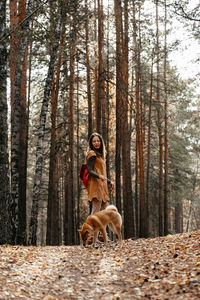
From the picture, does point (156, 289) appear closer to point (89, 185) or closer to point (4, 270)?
point (4, 270)

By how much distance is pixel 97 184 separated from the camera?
9000 mm

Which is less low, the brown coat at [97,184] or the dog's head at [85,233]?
the brown coat at [97,184]

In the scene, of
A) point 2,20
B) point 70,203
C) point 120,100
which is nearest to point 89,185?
point 2,20

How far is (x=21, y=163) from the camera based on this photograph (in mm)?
13828

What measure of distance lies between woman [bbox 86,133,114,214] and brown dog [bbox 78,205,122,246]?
2.34 ft

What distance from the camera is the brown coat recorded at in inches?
353

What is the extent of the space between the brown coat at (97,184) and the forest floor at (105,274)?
1.84m

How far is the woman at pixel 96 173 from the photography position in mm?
8859

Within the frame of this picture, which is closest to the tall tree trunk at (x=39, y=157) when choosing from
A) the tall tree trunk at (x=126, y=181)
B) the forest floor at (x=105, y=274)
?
the forest floor at (x=105, y=274)

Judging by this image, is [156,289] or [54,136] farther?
[54,136]

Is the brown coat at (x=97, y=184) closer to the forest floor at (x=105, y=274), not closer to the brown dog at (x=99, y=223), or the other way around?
the brown dog at (x=99, y=223)

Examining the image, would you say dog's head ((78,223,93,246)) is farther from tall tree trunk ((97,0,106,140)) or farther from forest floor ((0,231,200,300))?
tall tree trunk ((97,0,106,140))

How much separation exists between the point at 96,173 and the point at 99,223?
1.41m

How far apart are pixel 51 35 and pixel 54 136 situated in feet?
A: 19.1
